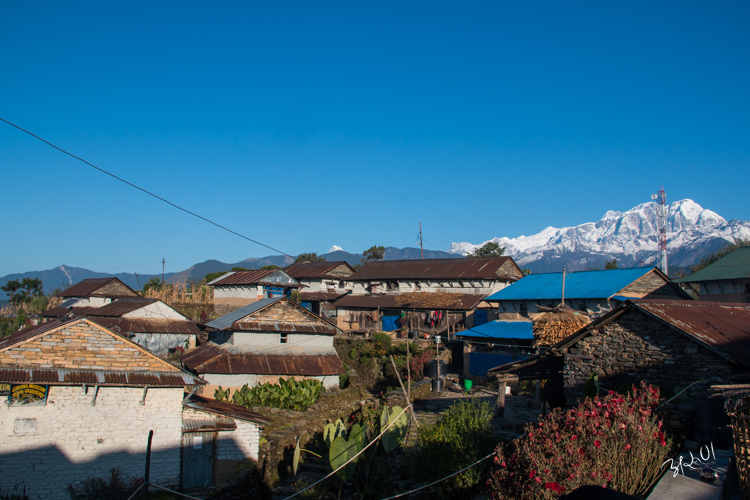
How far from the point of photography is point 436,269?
167 feet

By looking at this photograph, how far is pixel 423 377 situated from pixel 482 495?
19.8 metres

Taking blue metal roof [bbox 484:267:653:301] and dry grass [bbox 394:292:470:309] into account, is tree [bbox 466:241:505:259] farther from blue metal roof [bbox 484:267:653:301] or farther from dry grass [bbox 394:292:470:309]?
blue metal roof [bbox 484:267:653:301]

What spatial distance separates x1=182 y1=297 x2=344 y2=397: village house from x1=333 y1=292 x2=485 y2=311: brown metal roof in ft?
50.4

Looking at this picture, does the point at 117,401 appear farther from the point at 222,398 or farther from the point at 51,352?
the point at 222,398

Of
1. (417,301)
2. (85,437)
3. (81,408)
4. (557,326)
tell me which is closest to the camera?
(85,437)

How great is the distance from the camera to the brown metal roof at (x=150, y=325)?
3712 centimetres

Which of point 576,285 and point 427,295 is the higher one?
point 576,285

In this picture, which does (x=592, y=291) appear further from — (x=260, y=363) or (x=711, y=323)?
(x=260, y=363)

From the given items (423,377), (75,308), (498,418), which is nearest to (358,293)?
(423,377)

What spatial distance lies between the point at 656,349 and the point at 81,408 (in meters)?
16.5

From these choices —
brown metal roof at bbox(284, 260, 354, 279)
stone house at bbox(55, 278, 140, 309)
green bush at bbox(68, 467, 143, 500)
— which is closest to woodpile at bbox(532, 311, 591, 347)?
green bush at bbox(68, 467, 143, 500)

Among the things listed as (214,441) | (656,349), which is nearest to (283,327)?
(214,441)

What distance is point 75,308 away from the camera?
48875 mm

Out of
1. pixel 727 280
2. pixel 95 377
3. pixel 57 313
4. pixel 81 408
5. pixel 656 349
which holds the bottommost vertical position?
pixel 81 408
